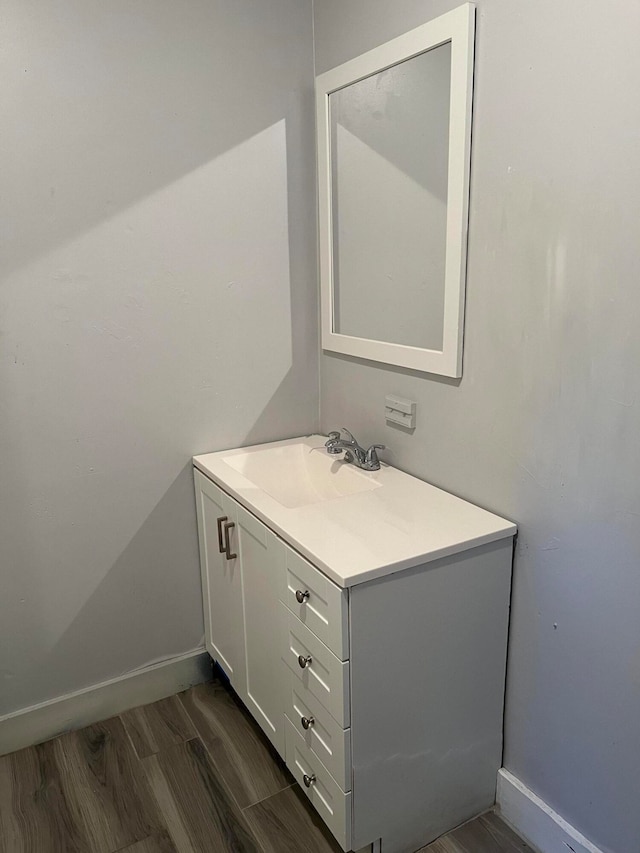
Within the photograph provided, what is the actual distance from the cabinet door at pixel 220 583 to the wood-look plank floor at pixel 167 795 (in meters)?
0.21

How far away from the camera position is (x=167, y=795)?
1.79 metres

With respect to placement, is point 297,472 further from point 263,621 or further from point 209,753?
point 209,753

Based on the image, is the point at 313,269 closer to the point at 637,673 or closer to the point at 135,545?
the point at 135,545

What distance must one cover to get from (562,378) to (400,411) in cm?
56

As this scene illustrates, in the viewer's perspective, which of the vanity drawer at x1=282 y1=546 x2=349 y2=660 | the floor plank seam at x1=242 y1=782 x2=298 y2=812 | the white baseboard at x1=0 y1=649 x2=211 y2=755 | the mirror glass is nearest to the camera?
the vanity drawer at x1=282 y1=546 x2=349 y2=660

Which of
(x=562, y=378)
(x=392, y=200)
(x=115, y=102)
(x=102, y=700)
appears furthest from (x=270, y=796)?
(x=115, y=102)

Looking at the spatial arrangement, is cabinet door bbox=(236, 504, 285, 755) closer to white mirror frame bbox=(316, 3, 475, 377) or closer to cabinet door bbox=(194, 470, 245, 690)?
cabinet door bbox=(194, 470, 245, 690)

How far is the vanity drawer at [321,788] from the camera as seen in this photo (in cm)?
148

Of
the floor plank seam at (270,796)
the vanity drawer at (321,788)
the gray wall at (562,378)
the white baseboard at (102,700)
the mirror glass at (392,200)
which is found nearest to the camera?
the gray wall at (562,378)

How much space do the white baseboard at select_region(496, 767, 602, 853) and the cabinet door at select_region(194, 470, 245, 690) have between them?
2.55 ft

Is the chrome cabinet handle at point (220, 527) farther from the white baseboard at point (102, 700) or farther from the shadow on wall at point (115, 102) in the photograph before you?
the shadow on wall at point (115, 102)

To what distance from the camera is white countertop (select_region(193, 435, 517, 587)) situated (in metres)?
1.39

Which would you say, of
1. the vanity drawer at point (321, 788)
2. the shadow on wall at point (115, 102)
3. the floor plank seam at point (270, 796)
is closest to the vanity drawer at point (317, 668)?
the vanity drawer at point (321, 788)

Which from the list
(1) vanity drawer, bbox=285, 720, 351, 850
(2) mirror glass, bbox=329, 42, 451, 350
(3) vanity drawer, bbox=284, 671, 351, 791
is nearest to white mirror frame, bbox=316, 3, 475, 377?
(2) mirror glass, bbox=329, 42, 451, 350
